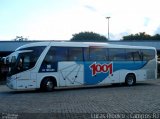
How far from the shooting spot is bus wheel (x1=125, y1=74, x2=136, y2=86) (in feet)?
95.7

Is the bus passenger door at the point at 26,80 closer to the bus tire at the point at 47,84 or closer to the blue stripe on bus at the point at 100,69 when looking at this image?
the bus tire at the point at 47,84

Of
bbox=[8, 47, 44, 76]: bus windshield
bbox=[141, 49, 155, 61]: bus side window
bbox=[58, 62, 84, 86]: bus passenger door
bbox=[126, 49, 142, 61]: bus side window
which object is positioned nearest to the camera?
bbox=[8, 47, 44, 76]: bus windshield

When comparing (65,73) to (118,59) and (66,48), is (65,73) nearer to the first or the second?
(66,48)

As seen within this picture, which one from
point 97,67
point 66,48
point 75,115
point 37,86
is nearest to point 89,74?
point 97,67

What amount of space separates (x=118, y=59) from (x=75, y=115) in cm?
1581

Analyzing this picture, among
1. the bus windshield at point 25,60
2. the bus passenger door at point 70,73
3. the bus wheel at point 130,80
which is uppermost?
the bus windshield at point 25,60

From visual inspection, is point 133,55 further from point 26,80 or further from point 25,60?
point 26,80

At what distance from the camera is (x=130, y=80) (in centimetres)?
2939

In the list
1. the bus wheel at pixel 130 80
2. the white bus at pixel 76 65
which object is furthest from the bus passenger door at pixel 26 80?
the bus wheel at pixel 130 80

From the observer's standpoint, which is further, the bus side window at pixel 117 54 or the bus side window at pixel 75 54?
the bus side window at pixel 117 54

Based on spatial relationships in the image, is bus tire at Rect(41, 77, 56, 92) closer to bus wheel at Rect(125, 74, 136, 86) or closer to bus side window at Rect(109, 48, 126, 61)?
bus side window at Rect(109, 48, 126, 61)

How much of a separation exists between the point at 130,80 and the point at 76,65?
563 centimetres

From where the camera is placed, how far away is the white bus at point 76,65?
23.5 meters

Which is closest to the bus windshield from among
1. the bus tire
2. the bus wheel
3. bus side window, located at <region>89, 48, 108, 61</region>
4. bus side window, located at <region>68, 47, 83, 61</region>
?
the bus tire
